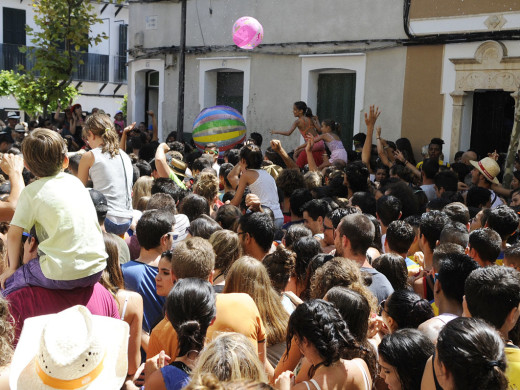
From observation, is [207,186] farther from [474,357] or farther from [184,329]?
[474,357]

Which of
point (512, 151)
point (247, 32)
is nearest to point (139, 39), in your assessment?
point (247, 32)

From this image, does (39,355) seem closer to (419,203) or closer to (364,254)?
(364,254)

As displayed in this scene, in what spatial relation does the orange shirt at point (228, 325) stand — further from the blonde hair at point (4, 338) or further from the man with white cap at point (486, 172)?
the man with white cap at point (486, 172)

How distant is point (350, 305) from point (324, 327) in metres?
0.37

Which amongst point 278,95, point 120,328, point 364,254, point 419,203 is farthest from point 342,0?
point 120,328

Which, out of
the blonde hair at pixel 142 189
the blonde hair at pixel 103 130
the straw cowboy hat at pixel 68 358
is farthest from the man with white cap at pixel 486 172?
the straw cowboy hat at pixel 68 358

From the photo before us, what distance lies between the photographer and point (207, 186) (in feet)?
20.8

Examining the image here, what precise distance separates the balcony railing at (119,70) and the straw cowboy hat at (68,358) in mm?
28853

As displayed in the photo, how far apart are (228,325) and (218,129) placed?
7545 millimetres

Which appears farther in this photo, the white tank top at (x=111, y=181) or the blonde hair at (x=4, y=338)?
the white tank top at (x=111, y=181)

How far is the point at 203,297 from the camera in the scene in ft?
10.2

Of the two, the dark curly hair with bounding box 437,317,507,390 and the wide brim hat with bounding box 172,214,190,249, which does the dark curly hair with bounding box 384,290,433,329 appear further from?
the wide brim hat with bounding box 172,214,190,249

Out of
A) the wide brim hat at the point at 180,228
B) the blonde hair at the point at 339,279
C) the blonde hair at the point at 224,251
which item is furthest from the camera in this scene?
the wide brim hat at the point at 180,228

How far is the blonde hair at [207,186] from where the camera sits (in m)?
6.34
